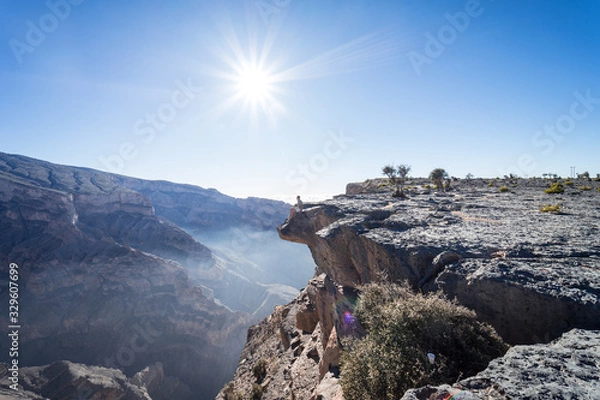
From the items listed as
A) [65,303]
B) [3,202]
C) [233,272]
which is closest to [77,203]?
[3,202]

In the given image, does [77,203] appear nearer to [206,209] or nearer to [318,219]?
[206,209]

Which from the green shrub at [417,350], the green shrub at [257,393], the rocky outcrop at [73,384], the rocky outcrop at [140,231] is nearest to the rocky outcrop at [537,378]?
the green shrub at [417,350]

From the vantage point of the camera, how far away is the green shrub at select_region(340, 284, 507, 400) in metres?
4.70

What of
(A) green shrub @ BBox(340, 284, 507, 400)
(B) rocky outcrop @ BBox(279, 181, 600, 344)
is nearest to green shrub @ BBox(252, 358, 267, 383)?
(B) rocky outcrop @ BBox(279, 181, 600, 344)

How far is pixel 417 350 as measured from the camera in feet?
16.3

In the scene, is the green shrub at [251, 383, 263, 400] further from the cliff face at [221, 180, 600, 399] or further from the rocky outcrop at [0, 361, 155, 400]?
the rocky outcrop at [0, 361, 155, 400]

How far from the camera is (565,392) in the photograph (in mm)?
3129

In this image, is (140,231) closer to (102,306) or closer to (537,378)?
(102,306)

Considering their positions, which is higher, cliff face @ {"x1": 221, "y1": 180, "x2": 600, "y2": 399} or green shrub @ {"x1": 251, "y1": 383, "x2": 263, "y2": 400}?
cliff face @ {"x1": 221, "y1": 180, "x2": 600, "y2": 399}

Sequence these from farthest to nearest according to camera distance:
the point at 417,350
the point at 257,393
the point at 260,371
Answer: the point at 260,371 → the point at 257,393 → the point at 417,350

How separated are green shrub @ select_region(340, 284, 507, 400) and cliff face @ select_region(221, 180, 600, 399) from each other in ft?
4.48

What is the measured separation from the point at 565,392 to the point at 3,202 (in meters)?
125

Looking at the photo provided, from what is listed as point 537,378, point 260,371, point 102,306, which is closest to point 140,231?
point 102,306

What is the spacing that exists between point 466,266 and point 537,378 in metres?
4.39
